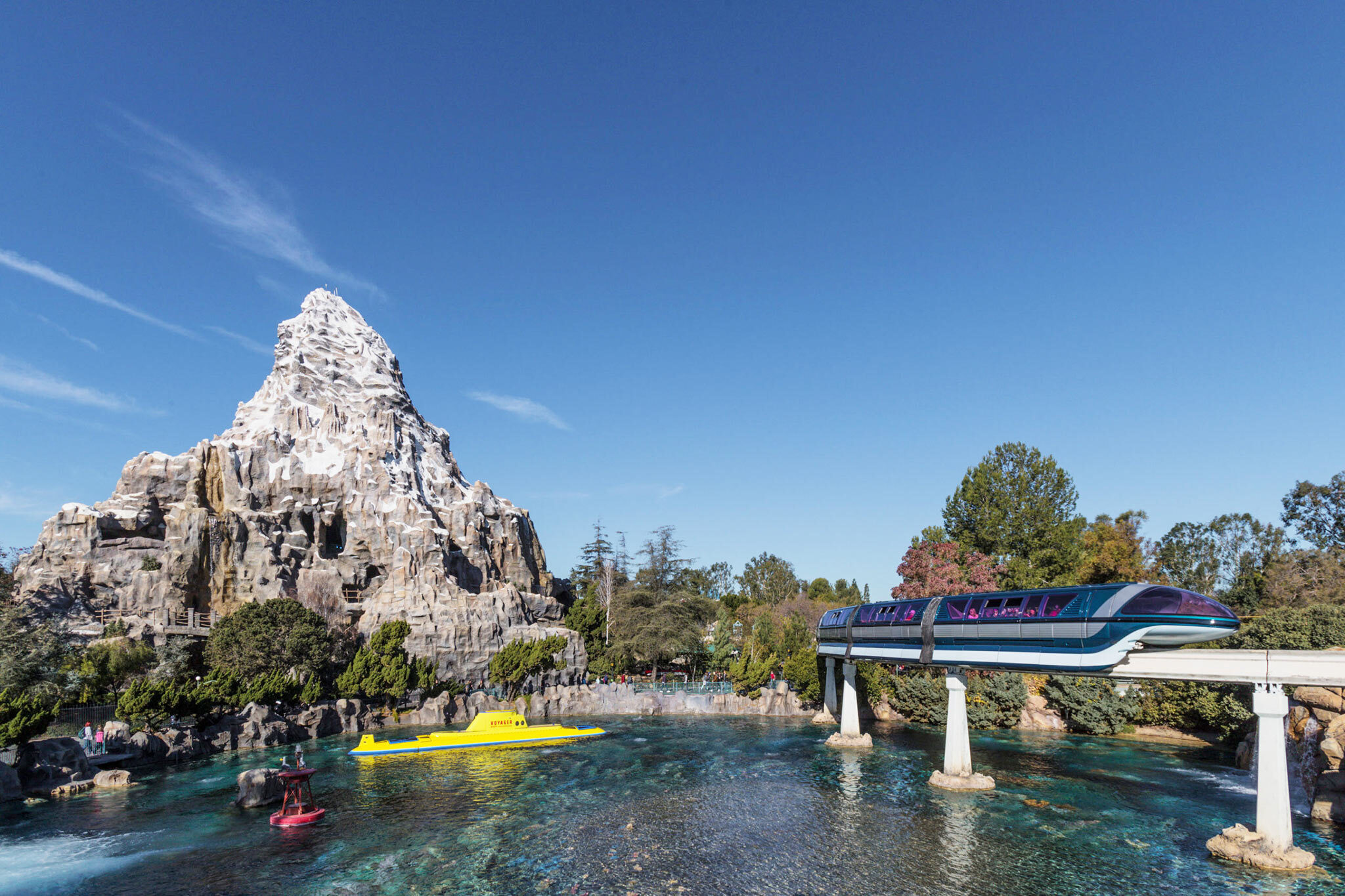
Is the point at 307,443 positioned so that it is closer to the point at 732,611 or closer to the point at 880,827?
the point at 732,611

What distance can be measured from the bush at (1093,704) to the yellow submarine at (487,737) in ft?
109

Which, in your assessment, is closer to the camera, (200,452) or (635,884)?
(635,884)

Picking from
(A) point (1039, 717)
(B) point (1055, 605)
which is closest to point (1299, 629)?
(A) point (1039, 717)

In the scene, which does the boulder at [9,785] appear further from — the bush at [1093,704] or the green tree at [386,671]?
the bush at [1093,704]

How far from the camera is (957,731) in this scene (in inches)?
1331

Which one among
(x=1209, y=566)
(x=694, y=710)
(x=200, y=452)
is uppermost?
(x=200, y=452)

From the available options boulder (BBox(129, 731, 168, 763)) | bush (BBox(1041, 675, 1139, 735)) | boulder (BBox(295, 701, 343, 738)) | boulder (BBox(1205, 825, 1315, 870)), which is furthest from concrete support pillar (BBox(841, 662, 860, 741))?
boulder (BBox(129, 731, 168, 763))

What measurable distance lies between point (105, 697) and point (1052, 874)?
60.7 metres

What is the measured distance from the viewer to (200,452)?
7719 centimetres

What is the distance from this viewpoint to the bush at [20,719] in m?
33.3

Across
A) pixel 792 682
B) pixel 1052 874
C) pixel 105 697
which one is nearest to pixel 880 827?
pixel 1052 874

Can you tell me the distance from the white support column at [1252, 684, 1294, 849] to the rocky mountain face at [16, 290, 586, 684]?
5709 cm

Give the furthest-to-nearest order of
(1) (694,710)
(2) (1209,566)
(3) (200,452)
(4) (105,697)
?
(2) (1209,566) < (3) (200,452) < (1) (694,710) < (4) (105,697)

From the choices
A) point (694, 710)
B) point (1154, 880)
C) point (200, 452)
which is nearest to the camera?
point (1154, 880)
